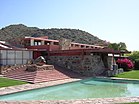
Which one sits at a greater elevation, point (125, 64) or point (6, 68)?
point (125, 64)

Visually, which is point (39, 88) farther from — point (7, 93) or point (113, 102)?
point (113, 102)

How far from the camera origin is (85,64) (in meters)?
25.0

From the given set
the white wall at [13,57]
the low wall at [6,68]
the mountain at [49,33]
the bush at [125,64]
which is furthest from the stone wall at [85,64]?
the mountain at [49,33]

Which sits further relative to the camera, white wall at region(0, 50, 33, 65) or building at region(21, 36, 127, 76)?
building at region(21, 36, 127, 76)

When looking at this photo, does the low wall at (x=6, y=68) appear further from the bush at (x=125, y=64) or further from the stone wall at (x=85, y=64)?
the bush at (x=125, y=64)

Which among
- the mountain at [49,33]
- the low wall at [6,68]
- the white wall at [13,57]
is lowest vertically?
the low wall at [6,68]

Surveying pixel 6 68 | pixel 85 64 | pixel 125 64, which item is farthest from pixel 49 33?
pixel 6 68

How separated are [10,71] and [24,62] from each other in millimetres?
2873

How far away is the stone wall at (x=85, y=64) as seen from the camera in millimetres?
24688

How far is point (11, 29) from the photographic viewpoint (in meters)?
64.3

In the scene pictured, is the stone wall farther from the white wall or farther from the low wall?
the low wall

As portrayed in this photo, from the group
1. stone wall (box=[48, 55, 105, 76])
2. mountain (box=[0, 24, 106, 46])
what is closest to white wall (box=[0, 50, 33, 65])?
stone wall (box=[48, 55, 105, 76])

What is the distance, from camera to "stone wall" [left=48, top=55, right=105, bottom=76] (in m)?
24.7

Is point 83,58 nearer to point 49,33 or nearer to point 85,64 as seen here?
point 85,64
